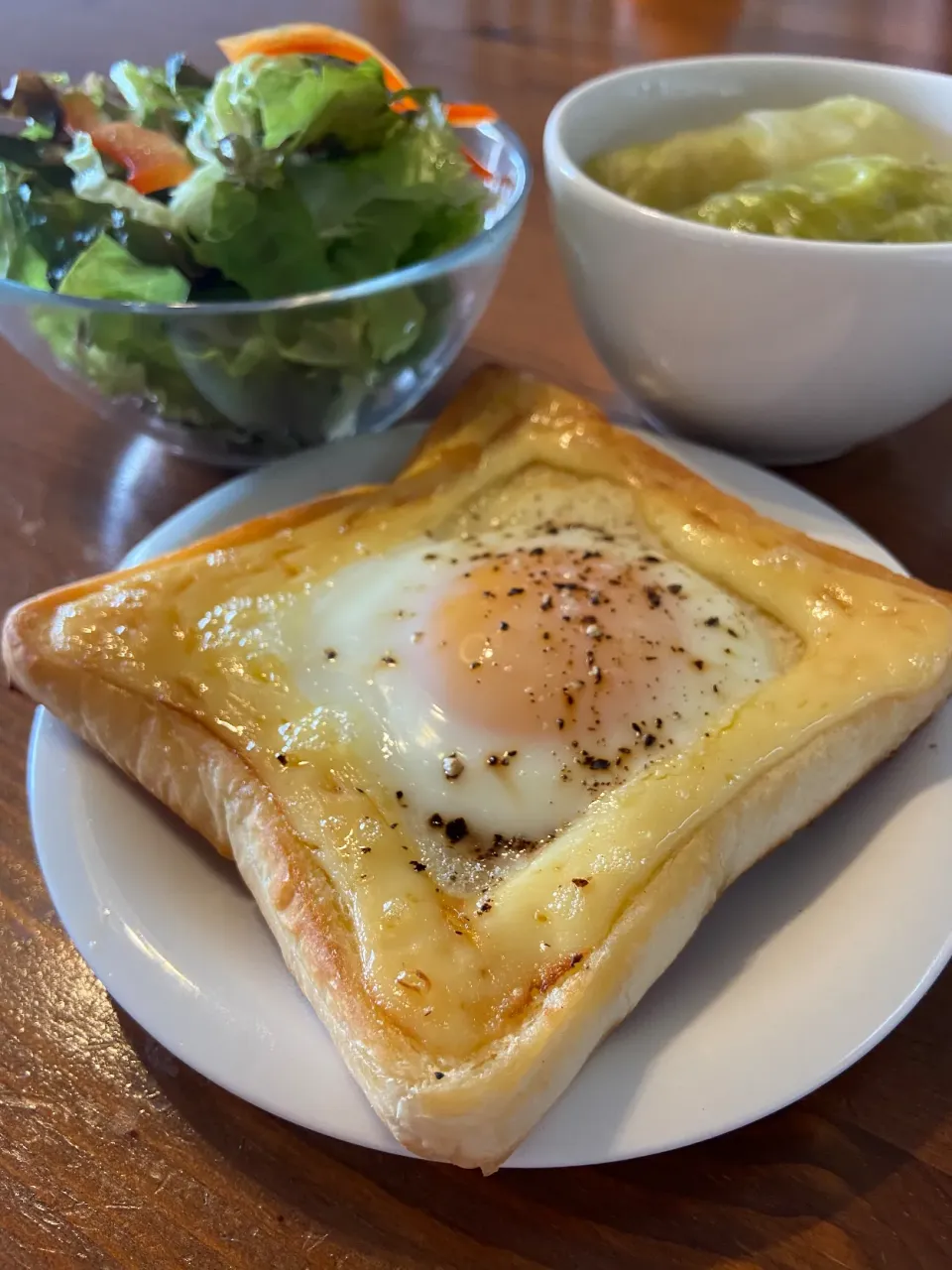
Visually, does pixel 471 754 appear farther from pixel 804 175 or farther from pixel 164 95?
pixel 164 95

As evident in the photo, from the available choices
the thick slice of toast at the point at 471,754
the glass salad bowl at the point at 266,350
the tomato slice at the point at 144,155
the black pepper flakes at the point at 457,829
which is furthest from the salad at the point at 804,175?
the black pepper flakes at the point at 457,829

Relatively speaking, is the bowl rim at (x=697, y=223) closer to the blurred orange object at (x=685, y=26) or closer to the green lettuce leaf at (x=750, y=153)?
the green lettuce leaf at (x=750, y=153)

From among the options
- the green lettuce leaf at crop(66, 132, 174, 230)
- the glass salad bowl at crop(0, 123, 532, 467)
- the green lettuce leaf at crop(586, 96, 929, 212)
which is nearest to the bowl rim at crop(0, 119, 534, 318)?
the glass salad bowl at crop(0, 123, 532, 467)

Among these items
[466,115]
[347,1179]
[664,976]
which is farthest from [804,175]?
[347,1179]

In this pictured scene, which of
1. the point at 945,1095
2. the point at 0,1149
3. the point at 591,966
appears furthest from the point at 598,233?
the point at 0,1149

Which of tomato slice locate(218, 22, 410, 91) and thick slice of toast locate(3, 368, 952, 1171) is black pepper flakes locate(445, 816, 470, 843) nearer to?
thick slice of toast locate(3, 368, 952, 1171)
